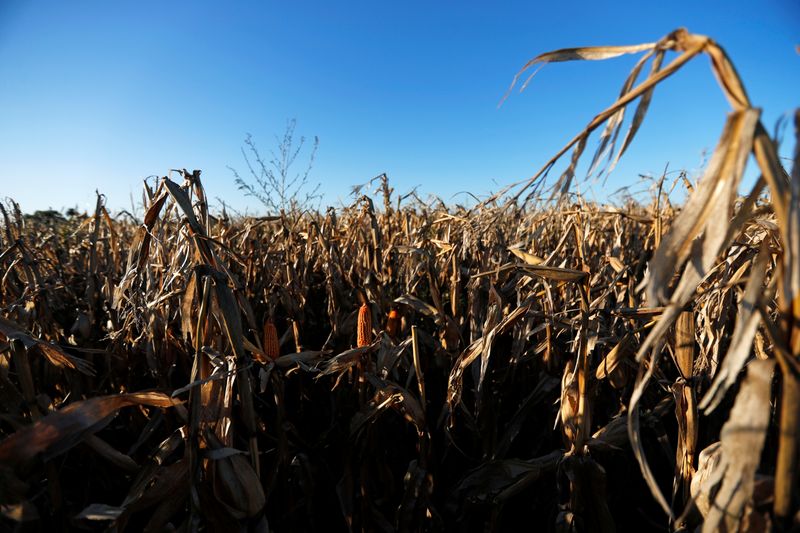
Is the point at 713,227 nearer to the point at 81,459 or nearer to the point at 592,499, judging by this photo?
the point at 592,499

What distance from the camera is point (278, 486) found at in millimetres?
2059

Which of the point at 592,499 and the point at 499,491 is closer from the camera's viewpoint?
the point at 592,499

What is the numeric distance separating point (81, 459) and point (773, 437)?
3289 millimetres

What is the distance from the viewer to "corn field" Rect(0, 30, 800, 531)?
74cm

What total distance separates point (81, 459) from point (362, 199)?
7.56 feet

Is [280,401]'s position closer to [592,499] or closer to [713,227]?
[592,499]

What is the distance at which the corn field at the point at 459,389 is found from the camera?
74 cm

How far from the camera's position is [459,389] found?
181 cm

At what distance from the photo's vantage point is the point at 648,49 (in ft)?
2.46

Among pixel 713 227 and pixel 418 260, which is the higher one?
pixel 418 260

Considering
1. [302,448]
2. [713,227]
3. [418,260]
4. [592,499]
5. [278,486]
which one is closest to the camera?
[713,227]

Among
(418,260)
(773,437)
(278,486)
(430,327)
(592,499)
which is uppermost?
(418,260)

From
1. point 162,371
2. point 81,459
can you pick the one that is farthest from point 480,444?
point 81,459

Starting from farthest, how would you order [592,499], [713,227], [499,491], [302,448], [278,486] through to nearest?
[302,448] → [278,486] → [499,491] → [592,499] → [713,227]
